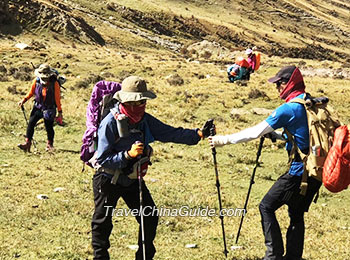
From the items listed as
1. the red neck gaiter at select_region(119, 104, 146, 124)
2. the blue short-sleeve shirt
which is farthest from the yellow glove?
the blue short-sleeve shirt

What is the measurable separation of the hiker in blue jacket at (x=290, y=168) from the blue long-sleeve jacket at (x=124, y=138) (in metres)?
0.50

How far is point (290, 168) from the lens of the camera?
5781 millimetres

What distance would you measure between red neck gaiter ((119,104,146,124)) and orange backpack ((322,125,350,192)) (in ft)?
7.73

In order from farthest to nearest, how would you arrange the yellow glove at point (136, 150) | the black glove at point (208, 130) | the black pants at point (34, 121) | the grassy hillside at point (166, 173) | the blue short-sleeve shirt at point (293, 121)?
the black pants at point (34, 121) < the grassy hillside at point (166, 173) < the black glove at point (208, 130) < the blue short-sleeve shirt at point (293, 121) < the yellow glove at point (136, 150)

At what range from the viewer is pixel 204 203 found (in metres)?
9.58

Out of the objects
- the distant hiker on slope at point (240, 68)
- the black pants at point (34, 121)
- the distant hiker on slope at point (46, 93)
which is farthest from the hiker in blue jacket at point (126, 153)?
the distant hiker on slope at point (240, 68)

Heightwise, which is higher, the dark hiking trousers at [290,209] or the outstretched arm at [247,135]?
the outstretched arm at [247,135]

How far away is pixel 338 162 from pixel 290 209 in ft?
3.76

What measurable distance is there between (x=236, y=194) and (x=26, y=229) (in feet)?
16.7

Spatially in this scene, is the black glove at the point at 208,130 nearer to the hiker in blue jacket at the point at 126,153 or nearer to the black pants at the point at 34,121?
the hiker in blue jacket at the point at 126,153

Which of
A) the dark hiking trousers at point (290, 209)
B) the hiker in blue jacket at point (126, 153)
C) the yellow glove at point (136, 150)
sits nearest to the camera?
the yellow glove at point (136, 150)

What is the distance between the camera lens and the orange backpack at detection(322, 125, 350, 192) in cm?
515

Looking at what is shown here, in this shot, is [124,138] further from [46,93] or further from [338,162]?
[46,93]

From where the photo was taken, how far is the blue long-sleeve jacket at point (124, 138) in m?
5.20
